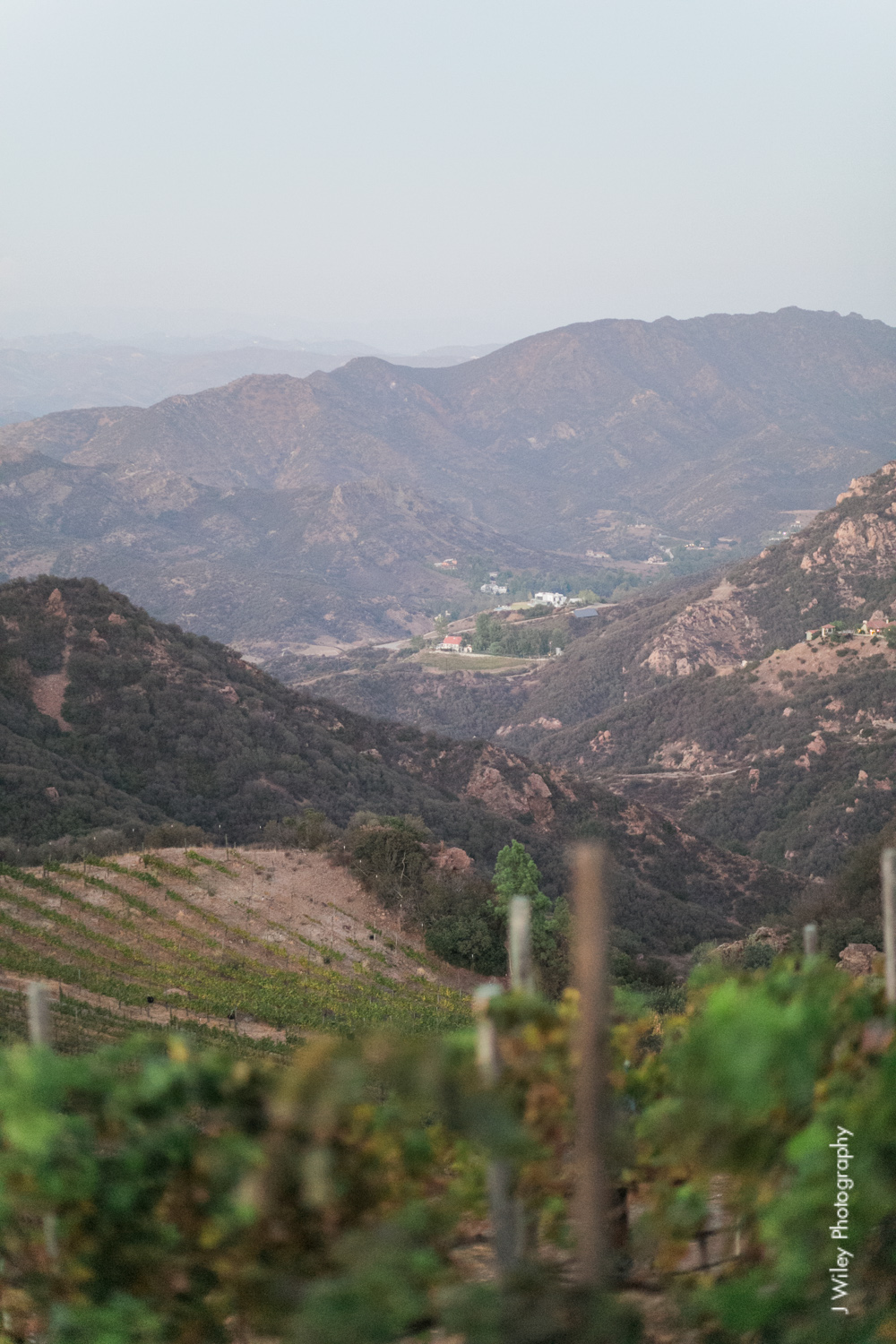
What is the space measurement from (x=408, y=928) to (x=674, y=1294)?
18424 mm

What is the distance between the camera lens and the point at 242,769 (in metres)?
34.9

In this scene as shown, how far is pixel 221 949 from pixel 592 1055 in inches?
654

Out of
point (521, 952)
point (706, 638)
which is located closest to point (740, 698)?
point (706, 638)

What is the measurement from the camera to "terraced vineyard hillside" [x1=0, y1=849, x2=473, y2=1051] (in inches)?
588

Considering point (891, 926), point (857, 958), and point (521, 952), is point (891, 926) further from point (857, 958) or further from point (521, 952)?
point (857, 958)

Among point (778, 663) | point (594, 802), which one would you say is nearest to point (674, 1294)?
point (594, 802)

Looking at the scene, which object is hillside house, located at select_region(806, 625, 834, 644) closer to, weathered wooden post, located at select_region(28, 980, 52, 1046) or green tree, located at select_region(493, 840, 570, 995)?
green tree, located at select_region(493, 840, 570, 995)

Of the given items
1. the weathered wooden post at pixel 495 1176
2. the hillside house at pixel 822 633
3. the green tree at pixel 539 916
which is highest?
the hillside house at pixel 822 633

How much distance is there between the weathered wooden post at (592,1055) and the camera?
8.87 feet

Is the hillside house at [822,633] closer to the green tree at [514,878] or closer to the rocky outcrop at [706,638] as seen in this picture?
the rocky outcrop at [706,638]

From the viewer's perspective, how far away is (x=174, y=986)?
1596 centimetres

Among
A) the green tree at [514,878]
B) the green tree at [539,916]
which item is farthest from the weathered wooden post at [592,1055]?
the green tree at [514,878]

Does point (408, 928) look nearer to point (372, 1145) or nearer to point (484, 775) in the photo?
point (372, 1145)

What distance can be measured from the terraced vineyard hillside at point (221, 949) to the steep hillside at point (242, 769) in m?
6.36
